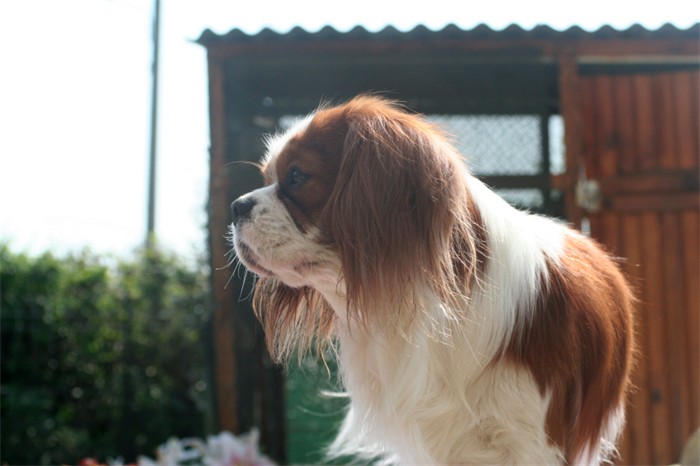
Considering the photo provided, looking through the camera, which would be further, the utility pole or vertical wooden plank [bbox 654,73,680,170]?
the utility pole

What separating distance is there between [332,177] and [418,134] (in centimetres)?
34

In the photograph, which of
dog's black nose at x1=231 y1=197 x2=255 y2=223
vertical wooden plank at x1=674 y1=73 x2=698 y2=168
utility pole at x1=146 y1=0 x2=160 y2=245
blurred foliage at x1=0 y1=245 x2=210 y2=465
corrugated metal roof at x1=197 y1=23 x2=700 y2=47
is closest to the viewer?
dog's black nose at x1=231 y1=197 x2=255 y2=223

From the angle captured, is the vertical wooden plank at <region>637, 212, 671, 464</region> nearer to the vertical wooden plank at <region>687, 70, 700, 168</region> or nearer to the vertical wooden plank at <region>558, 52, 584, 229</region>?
the vertical wooden plank at <region>558, 52, 584, 229</region>

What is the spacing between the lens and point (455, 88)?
244 inches

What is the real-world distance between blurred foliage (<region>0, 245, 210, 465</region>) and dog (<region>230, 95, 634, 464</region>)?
13.6 feet

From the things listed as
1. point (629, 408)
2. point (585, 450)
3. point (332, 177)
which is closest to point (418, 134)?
point (332, 177)

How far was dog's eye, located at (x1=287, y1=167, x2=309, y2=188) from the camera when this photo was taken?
2883 mm

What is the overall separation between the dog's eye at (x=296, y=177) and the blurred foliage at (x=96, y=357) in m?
4.15

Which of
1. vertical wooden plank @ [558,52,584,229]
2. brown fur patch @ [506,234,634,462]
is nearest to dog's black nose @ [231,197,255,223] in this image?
brown fur patch @ [506,234,634,462]

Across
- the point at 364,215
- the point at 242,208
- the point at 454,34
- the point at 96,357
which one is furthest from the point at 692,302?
the point at 96,357

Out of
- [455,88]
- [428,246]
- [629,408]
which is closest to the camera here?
[428,246]

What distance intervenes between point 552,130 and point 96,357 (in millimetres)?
4787

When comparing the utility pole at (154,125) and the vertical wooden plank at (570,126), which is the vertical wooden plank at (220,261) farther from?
the utility pole at (154,125)

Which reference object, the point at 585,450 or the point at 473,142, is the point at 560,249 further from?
the point at 473,142
